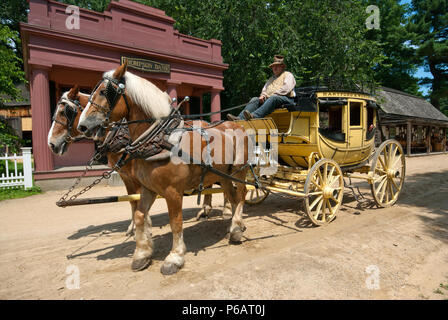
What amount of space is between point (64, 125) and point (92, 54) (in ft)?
19.5

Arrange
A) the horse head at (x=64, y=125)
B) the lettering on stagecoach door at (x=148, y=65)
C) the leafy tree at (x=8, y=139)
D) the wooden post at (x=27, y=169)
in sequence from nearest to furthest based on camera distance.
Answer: the horse head at (x=64, y=125), the wooden post at (x=27, y=169), the leafy tree at (x=8, y=139), the lettering on stagecoach door at (x=148, y=65)

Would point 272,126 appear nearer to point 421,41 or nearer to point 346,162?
point 346,162

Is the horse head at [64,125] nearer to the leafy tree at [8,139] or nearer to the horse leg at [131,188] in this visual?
the horse leg at [131,188]

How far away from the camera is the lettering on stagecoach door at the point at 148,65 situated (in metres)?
8.78

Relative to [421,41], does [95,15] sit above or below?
below

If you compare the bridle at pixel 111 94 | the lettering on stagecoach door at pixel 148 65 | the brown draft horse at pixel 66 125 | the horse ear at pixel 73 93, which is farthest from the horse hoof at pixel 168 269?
the lettering on stagecoach door at pixel 148 65

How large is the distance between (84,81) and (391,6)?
2500 centimetres

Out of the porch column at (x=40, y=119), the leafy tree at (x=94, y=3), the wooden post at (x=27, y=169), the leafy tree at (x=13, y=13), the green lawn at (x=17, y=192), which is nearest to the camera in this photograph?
the green lawn at (x=17, y=192)

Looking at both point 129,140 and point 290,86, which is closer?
point 129,140

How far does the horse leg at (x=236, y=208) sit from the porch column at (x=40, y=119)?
6.27 metres

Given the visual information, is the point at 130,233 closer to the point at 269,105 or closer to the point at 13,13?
the point at 269,105

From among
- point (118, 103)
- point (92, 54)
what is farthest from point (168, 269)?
point (92, 54)
